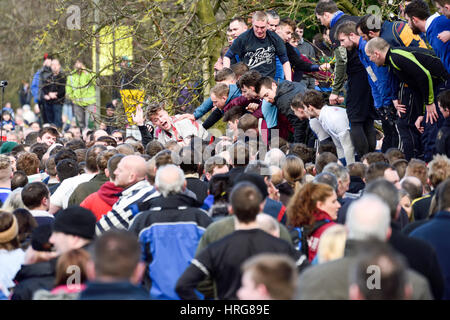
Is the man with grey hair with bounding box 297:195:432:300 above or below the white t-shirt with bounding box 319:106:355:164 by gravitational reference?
below

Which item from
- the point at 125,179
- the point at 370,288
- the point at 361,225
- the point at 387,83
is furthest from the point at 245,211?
the point at 387,83

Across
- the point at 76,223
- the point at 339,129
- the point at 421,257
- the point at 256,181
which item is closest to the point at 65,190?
the point at 76,223

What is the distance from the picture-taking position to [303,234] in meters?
6.51

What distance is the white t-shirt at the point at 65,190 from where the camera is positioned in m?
9.38

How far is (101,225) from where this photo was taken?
7.50 m

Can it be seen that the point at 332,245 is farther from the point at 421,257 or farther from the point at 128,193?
the point at 128,193

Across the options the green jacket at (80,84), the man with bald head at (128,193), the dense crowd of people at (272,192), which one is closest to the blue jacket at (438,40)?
the dense crowd of people at (272,192)

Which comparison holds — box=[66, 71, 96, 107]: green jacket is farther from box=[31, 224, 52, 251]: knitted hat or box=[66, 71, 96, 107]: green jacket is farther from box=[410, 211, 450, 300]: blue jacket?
box=[410, 211, 450, 300]: blue jacket

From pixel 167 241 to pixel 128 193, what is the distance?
1423 mm

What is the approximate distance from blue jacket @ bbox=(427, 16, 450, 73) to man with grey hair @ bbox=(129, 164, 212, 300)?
399 centimetres

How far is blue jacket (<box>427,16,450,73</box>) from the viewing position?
9.43 m

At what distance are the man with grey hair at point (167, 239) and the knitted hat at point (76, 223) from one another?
1.75ft

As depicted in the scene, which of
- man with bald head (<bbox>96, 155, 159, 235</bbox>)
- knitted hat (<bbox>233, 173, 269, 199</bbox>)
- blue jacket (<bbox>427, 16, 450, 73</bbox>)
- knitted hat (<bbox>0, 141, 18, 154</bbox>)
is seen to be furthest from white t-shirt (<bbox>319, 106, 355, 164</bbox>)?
knitted hat (<bbox>0, 141, 18, 154</bbox>)

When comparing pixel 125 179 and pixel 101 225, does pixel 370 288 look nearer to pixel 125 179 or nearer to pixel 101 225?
pixel 101 225
